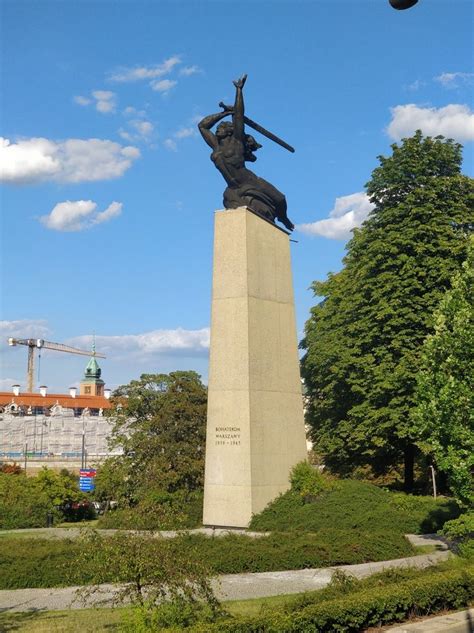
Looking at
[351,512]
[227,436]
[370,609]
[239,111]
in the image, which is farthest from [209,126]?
[370,609]

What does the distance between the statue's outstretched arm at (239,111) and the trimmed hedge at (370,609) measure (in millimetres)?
16984

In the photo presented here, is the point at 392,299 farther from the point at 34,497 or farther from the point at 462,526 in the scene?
the point at 34,497

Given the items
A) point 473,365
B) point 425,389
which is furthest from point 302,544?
point 473,365

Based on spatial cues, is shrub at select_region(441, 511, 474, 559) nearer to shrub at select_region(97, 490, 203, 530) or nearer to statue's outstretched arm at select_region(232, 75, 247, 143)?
shrub at select_region(97, 490, 203, 530)

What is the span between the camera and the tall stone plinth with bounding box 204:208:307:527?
22.5 metres

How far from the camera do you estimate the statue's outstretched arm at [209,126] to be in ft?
84.3

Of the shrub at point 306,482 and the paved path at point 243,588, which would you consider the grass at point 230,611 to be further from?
the shrub at point 306,482

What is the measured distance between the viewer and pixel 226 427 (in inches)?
899

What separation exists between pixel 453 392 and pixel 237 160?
12257mm

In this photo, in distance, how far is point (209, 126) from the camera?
84.6 ft

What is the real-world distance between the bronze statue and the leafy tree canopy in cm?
1224

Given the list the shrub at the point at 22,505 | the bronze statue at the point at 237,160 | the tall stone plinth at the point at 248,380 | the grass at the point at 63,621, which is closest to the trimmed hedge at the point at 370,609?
the grass at the point at 63,621

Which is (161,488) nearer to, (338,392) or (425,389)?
(338,392)

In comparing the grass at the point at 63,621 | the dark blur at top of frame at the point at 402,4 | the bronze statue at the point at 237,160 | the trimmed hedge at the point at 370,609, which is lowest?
the grass at the point at 63,621
